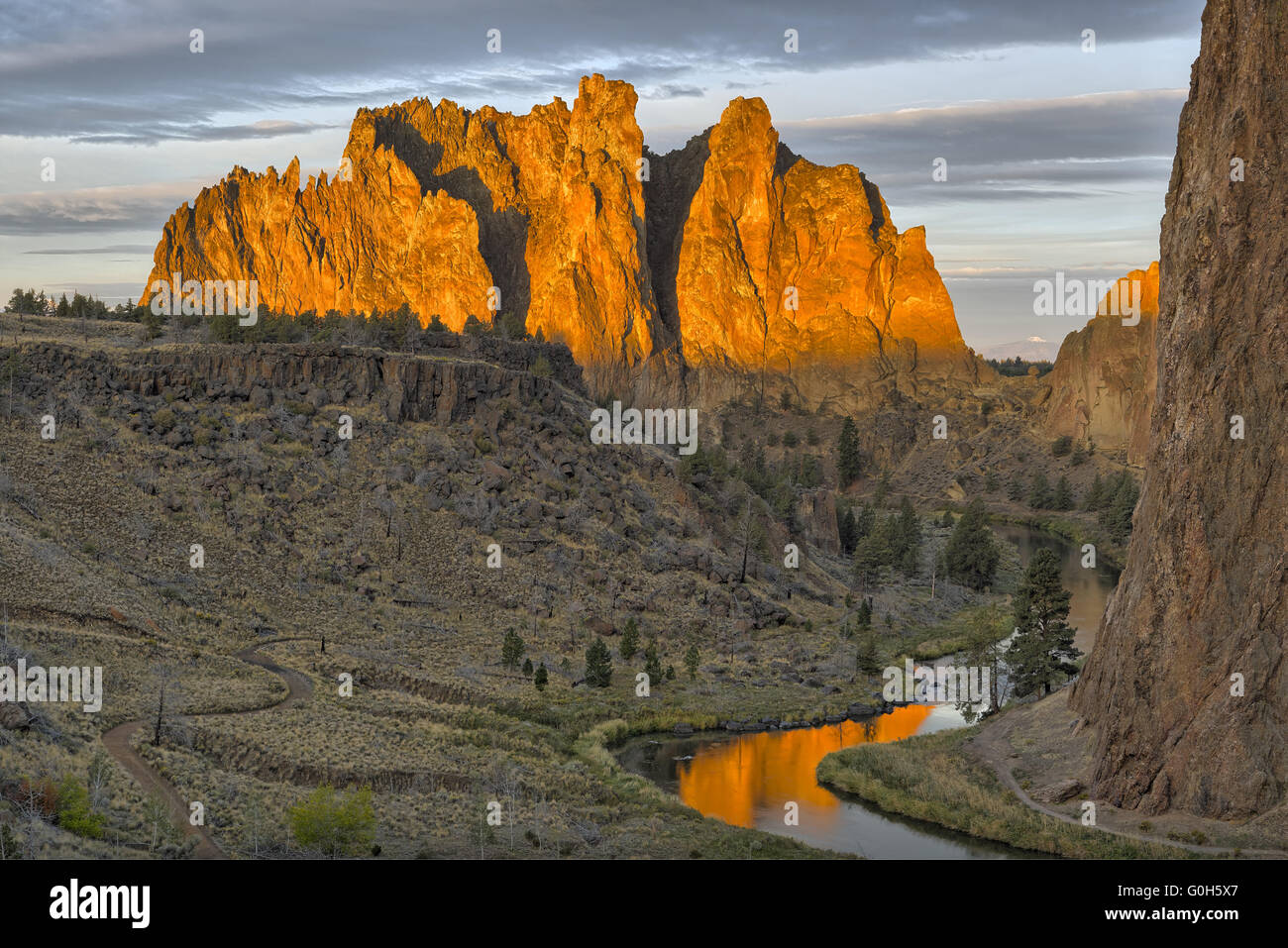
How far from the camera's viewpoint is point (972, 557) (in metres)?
118

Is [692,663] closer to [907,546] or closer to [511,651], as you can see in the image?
[511,651]

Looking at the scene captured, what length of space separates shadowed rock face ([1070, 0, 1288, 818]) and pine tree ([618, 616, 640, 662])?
108ft

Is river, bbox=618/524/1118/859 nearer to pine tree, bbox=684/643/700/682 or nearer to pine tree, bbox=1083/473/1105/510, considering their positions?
pine tree, bbox=684/643/700/682

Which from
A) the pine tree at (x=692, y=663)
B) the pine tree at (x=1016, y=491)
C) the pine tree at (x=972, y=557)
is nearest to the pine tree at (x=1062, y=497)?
the pine tree at (x=1016, y=491)

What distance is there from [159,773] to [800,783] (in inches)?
1096

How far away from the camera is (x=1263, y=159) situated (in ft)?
145

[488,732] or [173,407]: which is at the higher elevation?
[173,407]

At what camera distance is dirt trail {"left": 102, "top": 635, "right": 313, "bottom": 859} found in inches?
1521

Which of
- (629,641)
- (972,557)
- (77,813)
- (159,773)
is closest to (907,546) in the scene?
(972,557)

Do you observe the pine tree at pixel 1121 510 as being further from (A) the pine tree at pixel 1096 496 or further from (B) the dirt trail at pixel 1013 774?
(B) the dirt trail at pixel 1013 774

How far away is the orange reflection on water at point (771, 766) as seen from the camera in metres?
53.9
